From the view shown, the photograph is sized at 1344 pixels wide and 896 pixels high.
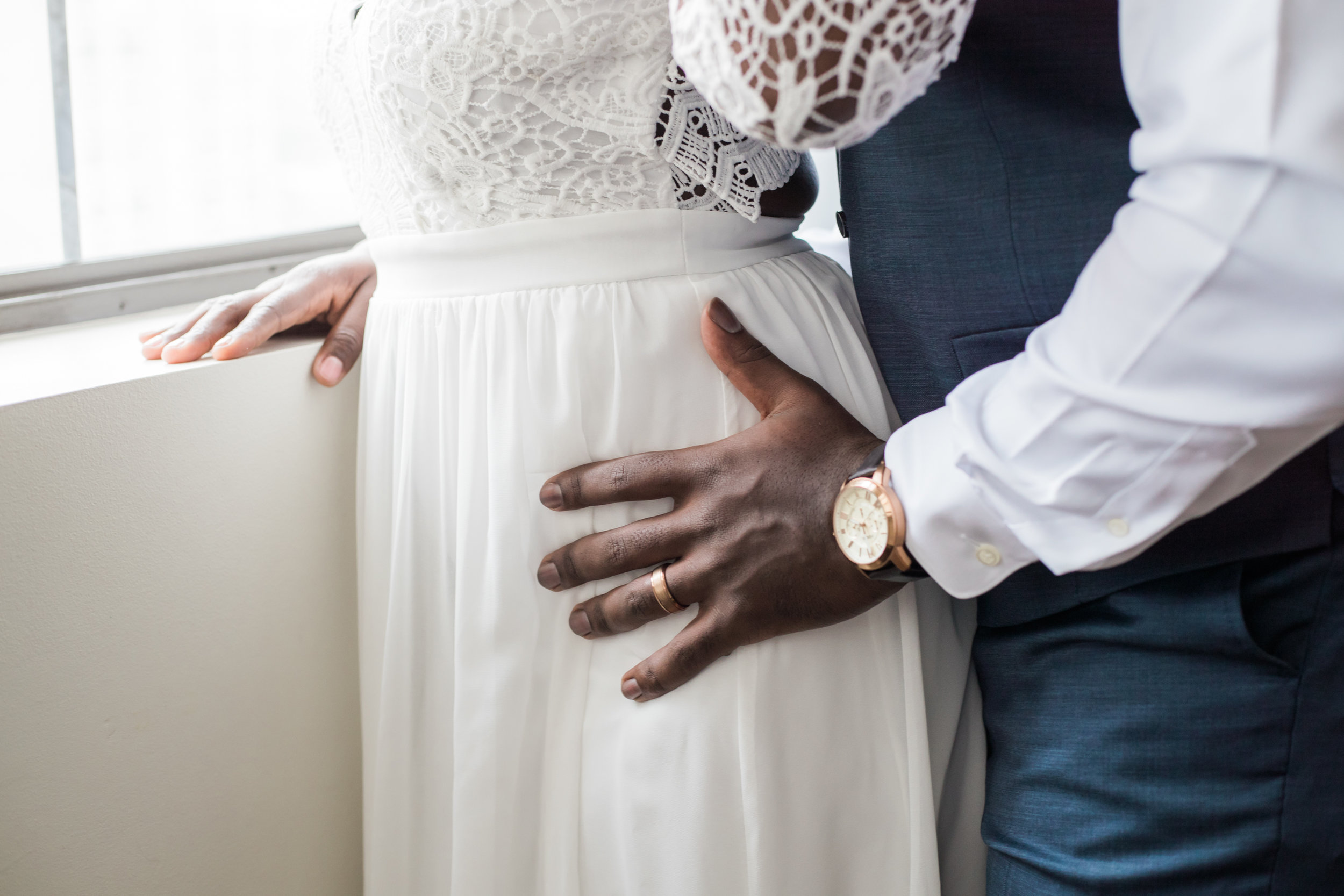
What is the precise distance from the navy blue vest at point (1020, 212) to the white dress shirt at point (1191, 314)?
0.10m

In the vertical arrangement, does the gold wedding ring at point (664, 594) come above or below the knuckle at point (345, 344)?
below

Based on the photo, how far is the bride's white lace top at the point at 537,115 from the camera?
61cm

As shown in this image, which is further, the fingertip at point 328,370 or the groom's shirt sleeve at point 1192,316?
the fingertip at point 328,370

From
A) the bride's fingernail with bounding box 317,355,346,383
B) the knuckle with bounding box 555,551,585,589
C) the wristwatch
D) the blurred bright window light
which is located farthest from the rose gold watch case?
the blurred bright window light

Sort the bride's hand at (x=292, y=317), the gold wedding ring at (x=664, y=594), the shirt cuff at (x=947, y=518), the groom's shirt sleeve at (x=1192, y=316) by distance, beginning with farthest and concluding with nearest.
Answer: the bride's hand at (x=292, y=317) < the gold wedding ring at (x=664, y=594) < the shirt cuff at (x=947, y=518) < the groom's shirt sleeve at (x=1192, y=316)

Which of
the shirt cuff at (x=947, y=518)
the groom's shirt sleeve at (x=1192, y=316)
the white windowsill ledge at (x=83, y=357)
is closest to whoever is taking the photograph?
the groom's shirt sleeve at (x=1192, y=316)

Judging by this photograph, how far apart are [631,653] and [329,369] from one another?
471 mm

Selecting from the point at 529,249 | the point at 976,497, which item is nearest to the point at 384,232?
the point at 529,249

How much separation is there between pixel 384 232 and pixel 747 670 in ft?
1.63

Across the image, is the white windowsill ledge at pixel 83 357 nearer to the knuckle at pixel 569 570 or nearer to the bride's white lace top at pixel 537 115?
the bride's white lace top at pixel 537 115

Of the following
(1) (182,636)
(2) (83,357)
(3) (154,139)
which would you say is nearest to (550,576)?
(1) (182,636)

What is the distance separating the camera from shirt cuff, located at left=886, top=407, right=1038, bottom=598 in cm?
57

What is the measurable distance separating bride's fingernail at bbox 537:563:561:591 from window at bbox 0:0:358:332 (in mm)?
508

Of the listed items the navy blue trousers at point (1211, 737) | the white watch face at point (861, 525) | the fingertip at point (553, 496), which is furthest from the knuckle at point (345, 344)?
the navy blue trousers at point (1211, 737)
